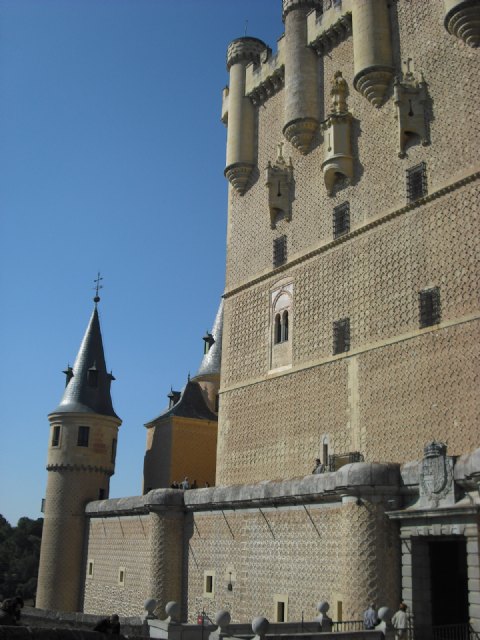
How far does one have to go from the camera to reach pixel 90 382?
2945cm

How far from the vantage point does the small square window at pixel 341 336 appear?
18.7 m

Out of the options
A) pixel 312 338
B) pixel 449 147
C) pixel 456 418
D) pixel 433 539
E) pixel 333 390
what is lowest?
pixel 433 539

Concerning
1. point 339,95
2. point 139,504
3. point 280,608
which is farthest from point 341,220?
point 139,504

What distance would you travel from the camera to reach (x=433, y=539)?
13.0m

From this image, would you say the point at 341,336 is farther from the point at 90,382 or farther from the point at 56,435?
the point at 56,435

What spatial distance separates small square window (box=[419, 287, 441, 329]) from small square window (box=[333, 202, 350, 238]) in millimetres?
3546

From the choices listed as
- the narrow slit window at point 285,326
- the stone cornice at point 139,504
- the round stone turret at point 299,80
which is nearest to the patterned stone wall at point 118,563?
the stone cornice at point 139,504

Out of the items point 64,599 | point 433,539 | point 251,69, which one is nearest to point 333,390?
point 433,539

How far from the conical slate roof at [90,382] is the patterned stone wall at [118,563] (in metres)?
4.50

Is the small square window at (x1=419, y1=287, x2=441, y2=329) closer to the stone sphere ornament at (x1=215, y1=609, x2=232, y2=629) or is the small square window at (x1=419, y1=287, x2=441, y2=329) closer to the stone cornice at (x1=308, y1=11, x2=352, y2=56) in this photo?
the stone sphere ornament at (x1=215, y1=609, x2=232, y2=629)

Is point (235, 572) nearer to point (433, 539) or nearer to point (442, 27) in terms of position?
point (433, 539)

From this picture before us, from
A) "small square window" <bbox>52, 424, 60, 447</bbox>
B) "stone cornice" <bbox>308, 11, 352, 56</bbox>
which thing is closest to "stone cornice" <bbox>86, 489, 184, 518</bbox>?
"small square window" <bbox>52, 424, 60, 447</bbox>

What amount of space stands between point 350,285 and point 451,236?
11.0 ft

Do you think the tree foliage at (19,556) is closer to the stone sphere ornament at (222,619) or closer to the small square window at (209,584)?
the small square window at (209,584)
